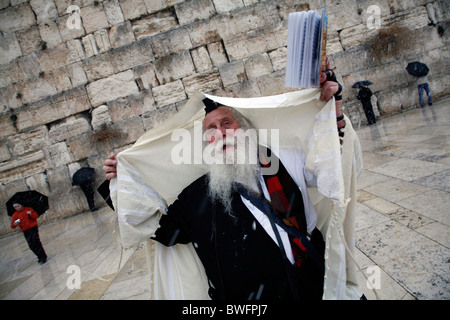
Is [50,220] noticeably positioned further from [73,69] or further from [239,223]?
[239,223]

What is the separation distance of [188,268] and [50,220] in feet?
25.0

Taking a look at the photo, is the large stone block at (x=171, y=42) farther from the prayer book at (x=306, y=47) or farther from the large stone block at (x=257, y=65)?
the prayer book at (x=306, y=47)

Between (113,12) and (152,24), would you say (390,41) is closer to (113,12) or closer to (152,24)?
(152,24)

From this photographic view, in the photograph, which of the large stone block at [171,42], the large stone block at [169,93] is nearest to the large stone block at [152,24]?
the large stone block at [171,42]

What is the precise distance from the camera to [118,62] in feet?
23.4

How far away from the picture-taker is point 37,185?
7.18 metres

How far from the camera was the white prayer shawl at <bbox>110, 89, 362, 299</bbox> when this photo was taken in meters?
1.28

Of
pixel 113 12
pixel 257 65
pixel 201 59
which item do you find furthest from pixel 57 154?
pixel 257 65

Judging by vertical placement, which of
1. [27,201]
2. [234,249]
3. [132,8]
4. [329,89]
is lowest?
[234,249]

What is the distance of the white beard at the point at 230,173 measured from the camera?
1.53 m

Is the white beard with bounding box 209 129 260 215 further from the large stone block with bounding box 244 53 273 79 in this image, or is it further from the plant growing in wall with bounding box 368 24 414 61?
the plant growing in wall with bounding box 368 24 414 61

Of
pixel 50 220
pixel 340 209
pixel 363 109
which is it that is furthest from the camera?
pixel 363 109

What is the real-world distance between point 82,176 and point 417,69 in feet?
35.4
